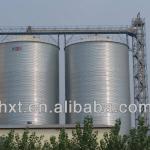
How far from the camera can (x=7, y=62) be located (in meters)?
51.1

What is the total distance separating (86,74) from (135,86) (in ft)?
28.3

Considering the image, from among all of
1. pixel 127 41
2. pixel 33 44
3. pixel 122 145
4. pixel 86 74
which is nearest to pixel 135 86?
pixel 127 41

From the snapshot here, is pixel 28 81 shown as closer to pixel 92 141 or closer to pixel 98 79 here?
pixel 98 79

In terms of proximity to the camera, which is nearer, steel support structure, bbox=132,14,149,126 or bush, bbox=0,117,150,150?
bush, bbox=0,117,150,150

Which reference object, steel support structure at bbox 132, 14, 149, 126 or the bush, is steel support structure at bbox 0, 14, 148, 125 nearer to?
steel support structure at bbox 132, 14, 149, 126

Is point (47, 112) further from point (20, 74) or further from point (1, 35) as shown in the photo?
point (1, 35)

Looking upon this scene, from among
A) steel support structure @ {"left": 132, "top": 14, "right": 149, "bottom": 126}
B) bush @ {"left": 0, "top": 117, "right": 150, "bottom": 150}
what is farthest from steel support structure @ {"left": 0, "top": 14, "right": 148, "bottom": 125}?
bush @ {"left": 0, "top": 117, "right": 150, "bottom": 150}

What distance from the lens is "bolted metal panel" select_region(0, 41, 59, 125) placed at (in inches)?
1971

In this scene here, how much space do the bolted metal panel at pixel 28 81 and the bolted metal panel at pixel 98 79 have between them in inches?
72.2

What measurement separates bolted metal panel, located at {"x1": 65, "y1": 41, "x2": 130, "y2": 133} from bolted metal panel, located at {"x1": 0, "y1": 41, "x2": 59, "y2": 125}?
1.83 m

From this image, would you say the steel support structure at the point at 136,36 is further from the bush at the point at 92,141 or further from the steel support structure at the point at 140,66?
the bush at the point at 92,141

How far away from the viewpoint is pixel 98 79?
167 feet

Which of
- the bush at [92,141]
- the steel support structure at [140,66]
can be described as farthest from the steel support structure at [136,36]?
the bush at [92,141]

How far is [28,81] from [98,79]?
6557 millimetres
